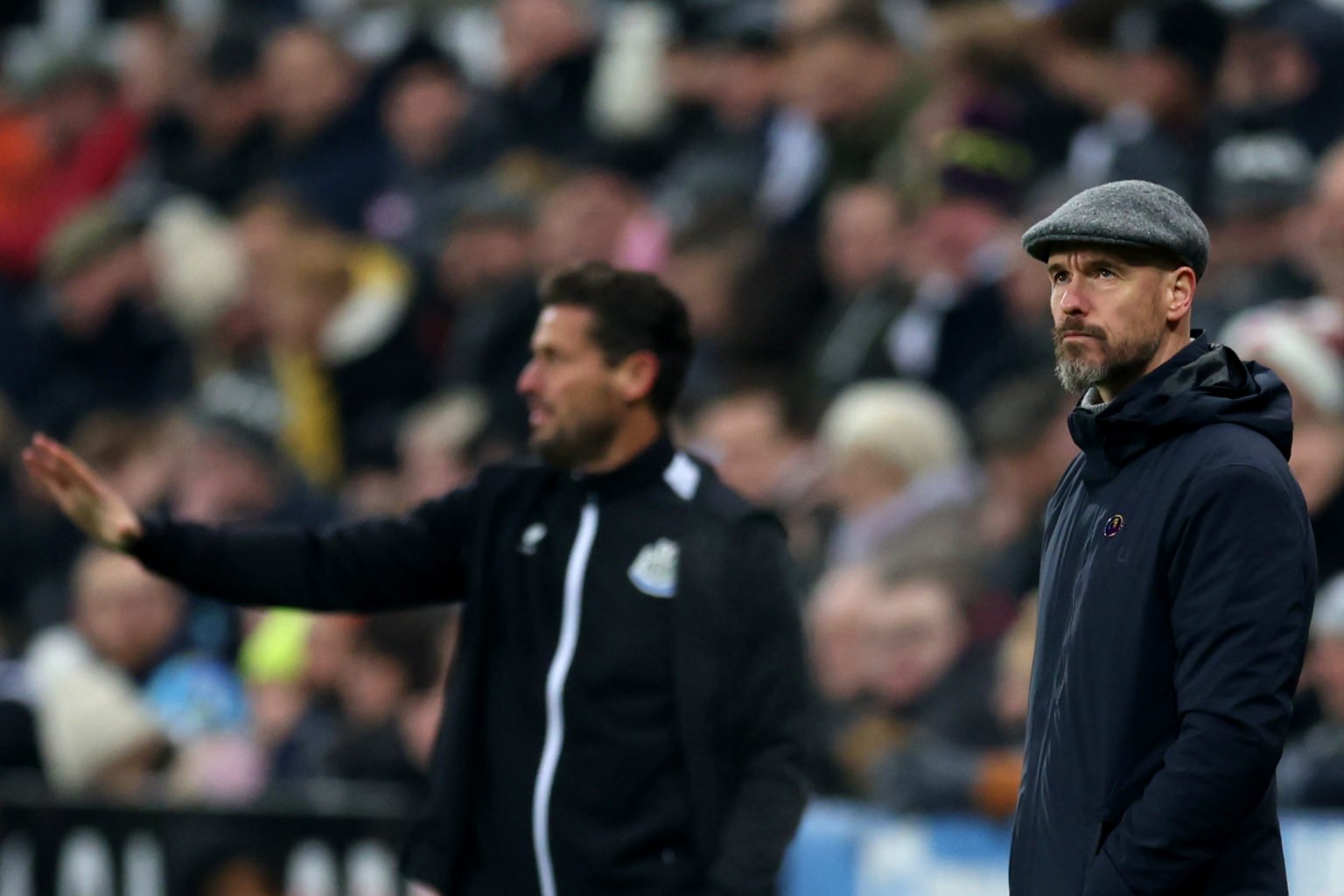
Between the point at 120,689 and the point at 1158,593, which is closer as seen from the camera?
the point at 1158,593

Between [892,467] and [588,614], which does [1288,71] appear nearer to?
[892,467]

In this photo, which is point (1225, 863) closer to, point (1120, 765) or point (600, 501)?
point (1120, 765)

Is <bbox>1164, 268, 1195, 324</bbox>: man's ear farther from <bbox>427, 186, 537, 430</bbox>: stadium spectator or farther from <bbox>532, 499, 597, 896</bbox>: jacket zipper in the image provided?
<bbox>427, 186, 537, 430</bbox>: stadium spectator

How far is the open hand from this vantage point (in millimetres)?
5090

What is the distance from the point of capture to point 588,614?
203 inches

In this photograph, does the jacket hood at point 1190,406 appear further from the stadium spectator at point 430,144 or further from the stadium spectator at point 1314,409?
the stadium spectator at point 430,144

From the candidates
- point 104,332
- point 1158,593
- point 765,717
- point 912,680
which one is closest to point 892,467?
point 912,680

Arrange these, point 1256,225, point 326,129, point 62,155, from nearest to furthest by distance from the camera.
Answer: point 1256,225 < point 326,129 < point 62,155

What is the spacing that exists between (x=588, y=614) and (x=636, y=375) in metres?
0.58

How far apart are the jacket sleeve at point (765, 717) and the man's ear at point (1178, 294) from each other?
1.63 meters

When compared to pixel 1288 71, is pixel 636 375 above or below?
below

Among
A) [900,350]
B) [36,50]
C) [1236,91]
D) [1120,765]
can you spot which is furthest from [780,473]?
[36,50]

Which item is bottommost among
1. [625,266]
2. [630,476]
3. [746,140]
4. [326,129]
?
[630,476]

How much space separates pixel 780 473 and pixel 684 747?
4.23 meters
